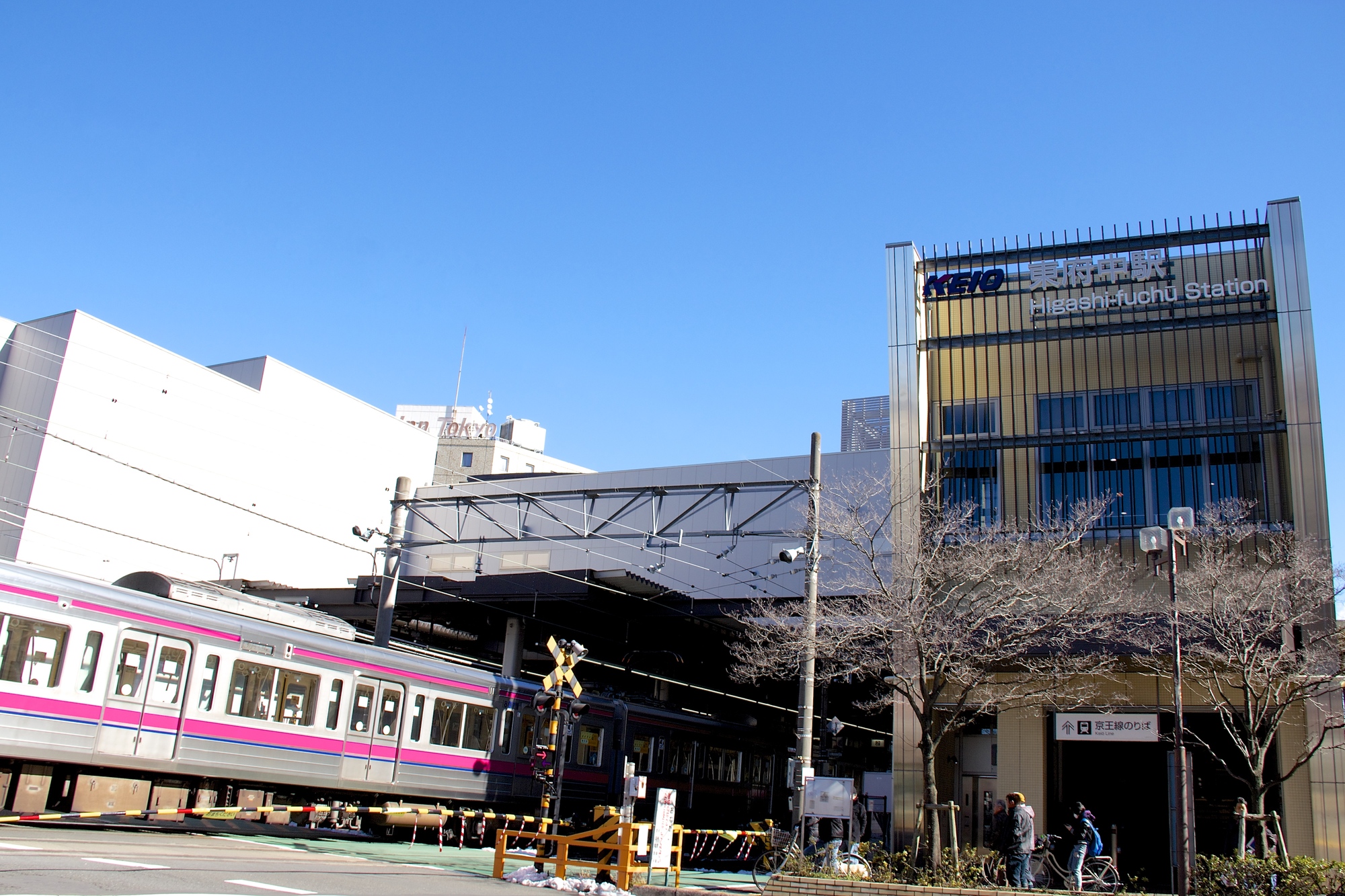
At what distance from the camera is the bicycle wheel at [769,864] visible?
16.1m

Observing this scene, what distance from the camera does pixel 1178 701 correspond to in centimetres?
1464

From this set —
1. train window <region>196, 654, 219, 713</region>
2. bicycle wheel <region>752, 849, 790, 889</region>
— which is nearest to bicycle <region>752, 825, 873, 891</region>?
bicycle wheel <region>752, 849, 790, 889</region>

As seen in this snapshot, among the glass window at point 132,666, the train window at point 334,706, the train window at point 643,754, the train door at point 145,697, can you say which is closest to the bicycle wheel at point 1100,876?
the train window at point 643,754

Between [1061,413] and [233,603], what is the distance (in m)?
20.1

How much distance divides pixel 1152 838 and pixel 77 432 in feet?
120

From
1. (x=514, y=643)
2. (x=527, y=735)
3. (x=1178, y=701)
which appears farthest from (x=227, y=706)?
(x=514, y=643)

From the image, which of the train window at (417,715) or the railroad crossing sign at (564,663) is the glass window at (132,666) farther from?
the railroad crossing sign at (564,663)

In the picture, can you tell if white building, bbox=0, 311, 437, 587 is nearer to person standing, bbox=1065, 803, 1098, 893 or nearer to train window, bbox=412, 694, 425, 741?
train window, bbox=412, 694, 425, 741

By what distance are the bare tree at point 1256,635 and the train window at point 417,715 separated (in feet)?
46.0

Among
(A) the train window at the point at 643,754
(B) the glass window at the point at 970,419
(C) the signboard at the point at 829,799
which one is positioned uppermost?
(B) the glass window at the point at 970,419

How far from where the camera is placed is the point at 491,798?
21.7 metres

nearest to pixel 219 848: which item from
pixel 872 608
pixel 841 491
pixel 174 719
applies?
pixel 174 719

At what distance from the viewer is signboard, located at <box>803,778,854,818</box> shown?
1675cm

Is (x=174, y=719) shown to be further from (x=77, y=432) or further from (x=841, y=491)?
(x=77, y=432)
